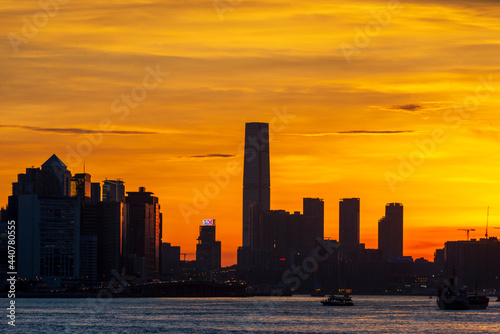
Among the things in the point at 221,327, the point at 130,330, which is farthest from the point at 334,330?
the point at 130,330

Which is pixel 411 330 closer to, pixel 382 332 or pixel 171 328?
pixel 382 332

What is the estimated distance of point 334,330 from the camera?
609 ft

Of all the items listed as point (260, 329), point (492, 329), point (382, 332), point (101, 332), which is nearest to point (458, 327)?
point (492, 329)

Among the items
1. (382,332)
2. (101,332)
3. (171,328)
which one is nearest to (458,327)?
(382,332)

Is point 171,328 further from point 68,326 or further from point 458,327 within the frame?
→ point 458,327

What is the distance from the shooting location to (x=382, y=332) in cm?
18188

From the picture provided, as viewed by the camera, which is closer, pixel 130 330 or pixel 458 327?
pixel 130 330

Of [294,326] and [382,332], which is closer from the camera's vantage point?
[382,332]

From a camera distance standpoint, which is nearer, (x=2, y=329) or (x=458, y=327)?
(x=2, y=329)

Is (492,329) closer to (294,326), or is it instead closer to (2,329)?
(294,326)

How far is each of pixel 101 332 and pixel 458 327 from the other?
68610 millimetres

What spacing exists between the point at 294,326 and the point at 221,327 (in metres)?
15.4

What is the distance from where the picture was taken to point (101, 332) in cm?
17588

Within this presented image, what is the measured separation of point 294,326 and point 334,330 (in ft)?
44.6
